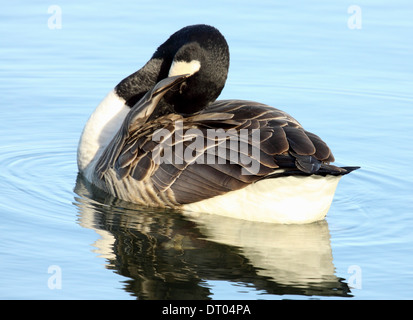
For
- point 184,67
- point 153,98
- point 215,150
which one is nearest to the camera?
point 215,150

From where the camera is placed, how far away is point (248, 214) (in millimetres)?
8188

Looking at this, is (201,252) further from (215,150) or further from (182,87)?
(182,87)

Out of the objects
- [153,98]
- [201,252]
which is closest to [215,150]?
[153,98]

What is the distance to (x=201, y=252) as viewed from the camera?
24.8 feet

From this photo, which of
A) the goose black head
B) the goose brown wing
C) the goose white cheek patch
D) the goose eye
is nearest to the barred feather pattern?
the goose brown wing

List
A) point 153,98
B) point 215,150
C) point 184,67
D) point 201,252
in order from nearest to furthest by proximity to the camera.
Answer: point 201,252, point 215,150, point 153,98, point 184,67

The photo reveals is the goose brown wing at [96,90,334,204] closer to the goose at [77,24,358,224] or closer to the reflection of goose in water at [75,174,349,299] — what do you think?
the goose at [77,24,358,224]

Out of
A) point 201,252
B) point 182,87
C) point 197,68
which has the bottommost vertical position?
point 201,252

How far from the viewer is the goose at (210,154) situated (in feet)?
25.6

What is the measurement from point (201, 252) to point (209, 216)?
91 centimetres

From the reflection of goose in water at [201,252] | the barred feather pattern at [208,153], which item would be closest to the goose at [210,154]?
the barred feather pattern at [208,153]

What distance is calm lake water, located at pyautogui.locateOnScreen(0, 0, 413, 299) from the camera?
6.88m

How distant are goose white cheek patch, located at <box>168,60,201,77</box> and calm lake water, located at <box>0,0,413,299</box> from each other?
1.51 metres

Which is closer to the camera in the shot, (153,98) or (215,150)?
(215,150)
